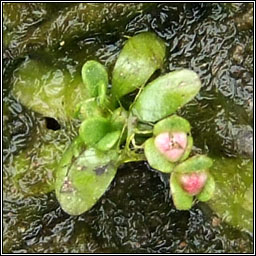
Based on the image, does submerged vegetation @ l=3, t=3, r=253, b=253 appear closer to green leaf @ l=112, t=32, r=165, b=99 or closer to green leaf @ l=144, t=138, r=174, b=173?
green leaf @ l=112, t=32, r=165, b=99

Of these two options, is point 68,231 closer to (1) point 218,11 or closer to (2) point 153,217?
(2) point 153,217

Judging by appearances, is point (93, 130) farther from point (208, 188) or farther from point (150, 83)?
point (208, 188)

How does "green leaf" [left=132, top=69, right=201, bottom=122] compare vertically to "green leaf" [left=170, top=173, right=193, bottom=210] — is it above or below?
above

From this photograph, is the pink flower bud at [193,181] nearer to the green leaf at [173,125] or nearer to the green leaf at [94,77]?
the green leaf at [173,125]

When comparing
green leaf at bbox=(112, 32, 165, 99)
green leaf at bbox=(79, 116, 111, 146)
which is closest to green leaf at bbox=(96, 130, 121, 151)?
green leaf at bbox=(79, 116, 111, 146)

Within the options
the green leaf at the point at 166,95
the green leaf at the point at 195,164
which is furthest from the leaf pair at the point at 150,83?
the green leaf at the point at 195,164

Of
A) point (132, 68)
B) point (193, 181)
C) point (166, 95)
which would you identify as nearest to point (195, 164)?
point (193, 181)
